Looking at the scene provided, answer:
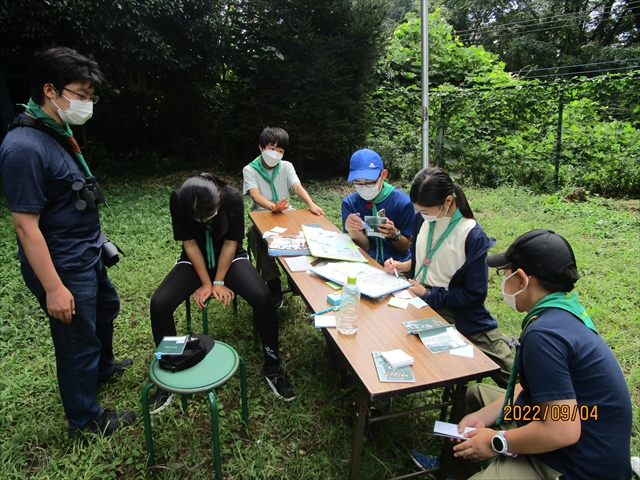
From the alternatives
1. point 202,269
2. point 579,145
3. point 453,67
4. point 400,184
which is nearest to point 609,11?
point 453,67

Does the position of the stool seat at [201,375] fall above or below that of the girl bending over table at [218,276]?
below

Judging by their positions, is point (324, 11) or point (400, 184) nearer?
point (324, 11)

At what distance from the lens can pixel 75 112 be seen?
1.85 metres

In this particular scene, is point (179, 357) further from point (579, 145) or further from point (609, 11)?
point (609, 11)

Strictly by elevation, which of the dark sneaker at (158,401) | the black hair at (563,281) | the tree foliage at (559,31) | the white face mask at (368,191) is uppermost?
the tree foliage at (559,31)

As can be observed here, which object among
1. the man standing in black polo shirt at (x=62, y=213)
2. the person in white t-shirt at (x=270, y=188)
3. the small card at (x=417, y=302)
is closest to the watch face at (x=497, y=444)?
the small card at (x=417, y=302)

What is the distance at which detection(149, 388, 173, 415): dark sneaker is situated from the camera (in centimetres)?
233

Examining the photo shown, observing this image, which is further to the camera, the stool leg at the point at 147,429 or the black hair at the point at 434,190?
the black hair at the point at 434,190

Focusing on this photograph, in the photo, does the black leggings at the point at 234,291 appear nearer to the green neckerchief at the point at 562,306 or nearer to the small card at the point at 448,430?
the small card at the point at 448,430

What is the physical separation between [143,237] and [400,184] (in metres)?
4.85

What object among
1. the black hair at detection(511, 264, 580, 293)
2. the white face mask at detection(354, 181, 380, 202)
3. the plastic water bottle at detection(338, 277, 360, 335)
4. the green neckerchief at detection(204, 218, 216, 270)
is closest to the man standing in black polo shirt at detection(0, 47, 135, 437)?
the green neckerchief at detection(204, 218, 216, 270)

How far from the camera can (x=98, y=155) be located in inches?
308

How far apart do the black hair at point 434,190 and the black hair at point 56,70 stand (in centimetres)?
167

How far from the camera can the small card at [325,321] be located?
1.85 m
